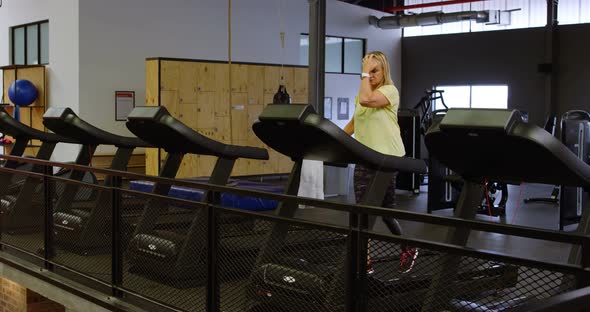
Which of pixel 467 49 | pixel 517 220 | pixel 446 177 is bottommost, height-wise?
pixel 517 220

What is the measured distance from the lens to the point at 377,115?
14.0ft

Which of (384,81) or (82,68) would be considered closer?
→ (384,81)

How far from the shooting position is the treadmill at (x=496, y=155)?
8.67ft

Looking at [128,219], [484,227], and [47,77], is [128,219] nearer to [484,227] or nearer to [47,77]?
[484,227]

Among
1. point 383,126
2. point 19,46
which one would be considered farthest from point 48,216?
point 19,46

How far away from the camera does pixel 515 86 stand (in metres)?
14.3

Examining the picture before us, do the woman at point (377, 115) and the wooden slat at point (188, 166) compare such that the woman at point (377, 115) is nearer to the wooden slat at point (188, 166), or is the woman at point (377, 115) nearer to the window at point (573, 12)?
the wooden slat at point (188, 166)

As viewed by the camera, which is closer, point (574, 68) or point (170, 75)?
point (170, 75)

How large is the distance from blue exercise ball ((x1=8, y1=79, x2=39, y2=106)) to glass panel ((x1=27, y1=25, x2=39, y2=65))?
1056 mm

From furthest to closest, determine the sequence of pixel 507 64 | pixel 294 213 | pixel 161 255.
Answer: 1. pixel 507 64
2. pixel 161 255
3. pixel 294 213

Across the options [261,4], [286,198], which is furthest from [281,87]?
[286,198]

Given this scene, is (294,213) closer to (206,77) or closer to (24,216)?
(24,216)

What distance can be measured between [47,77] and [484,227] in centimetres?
1037

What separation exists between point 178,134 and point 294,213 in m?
0.96
